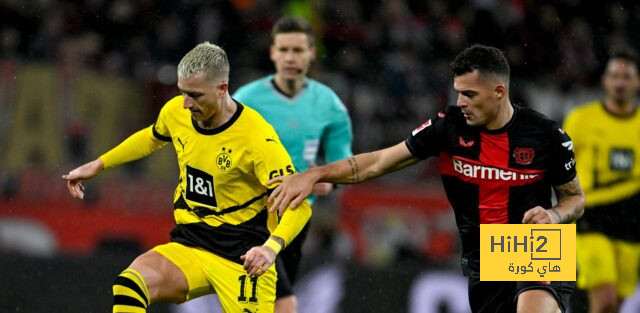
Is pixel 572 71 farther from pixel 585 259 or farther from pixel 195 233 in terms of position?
pixel 195 233

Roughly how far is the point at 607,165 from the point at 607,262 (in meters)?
0.77

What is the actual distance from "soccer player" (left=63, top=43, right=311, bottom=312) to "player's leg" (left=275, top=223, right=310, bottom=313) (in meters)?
0.97

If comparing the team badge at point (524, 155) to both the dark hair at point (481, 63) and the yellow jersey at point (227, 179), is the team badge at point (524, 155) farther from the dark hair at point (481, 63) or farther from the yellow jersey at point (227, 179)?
the yellow jersey at point (227, 179)

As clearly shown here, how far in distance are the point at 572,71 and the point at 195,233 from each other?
8.40 metres

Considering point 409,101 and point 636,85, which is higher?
point 409,101

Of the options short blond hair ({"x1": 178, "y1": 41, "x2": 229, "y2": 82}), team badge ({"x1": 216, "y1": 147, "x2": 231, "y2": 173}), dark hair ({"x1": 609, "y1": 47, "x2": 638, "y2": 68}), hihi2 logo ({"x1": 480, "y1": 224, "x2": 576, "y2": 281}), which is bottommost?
hihi2 logo ({"x1": 480, "y1": 224, "x2": 576, "y2": 281})

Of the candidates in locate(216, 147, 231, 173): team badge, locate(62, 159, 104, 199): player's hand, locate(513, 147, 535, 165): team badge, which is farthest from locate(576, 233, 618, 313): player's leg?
locate(62, 159, 104, 199): player's hand

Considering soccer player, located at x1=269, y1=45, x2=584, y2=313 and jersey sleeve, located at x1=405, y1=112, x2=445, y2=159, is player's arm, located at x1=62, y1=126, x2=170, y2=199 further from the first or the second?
jersey sleeve, located at x1=405, y1=112, x2=445, y2=159

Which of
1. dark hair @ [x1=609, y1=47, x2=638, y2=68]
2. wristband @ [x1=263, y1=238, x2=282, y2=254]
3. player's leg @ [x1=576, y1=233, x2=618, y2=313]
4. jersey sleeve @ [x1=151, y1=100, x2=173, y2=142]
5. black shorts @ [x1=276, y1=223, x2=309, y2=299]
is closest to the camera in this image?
wristband @ [x1=263, y1=238, x2=282, y2=254]

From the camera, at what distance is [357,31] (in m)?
13.7

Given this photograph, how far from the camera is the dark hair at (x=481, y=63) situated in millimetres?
6180

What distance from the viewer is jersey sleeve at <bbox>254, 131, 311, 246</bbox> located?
614 cm

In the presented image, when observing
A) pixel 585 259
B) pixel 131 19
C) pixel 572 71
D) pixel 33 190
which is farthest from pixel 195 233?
pixel 572 71

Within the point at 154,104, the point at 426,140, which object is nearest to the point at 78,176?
the point at 426,140
